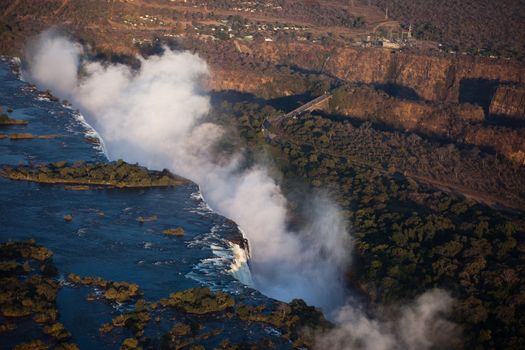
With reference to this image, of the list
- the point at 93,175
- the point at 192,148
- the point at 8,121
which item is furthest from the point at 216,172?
the point at 8,121

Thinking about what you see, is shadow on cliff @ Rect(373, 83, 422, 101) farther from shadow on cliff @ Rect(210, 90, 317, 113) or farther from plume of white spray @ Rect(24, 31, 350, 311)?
plume of white spray @ Rect(24, 31, 350, 311)

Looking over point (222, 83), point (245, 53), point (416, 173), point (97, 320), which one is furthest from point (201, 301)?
point (245, 53)

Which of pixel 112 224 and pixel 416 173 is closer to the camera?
pixel 112 224

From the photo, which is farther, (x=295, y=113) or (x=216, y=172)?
(x=295, y=113)

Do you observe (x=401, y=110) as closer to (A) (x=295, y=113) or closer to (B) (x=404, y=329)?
(A) (x=295, y=113)

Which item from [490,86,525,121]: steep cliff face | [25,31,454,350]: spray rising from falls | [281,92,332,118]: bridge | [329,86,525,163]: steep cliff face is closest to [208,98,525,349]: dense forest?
[25,31,454,350]: spray rising from falls

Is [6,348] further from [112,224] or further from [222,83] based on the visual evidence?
[222,83]
